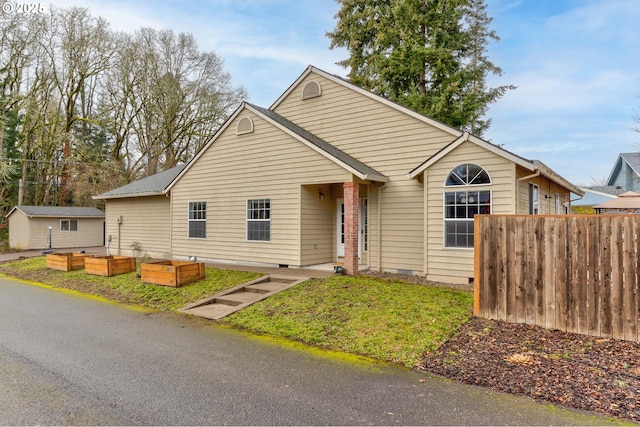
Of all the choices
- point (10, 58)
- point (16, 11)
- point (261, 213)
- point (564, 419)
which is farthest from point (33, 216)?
point (564, 419)

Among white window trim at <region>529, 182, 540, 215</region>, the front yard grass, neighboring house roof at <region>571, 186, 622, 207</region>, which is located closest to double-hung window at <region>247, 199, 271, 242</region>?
the front yard grass

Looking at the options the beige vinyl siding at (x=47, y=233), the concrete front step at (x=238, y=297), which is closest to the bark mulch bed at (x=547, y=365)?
the concrete front step at (x=238, y=297)

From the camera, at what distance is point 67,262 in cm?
1259

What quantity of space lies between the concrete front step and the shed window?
20269 millimetres

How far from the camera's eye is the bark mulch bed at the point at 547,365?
359 cm

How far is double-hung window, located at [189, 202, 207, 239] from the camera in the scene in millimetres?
13664

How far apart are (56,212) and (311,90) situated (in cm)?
1930

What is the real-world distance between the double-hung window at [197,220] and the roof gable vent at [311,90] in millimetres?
5340

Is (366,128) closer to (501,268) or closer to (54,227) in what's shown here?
(501,268)

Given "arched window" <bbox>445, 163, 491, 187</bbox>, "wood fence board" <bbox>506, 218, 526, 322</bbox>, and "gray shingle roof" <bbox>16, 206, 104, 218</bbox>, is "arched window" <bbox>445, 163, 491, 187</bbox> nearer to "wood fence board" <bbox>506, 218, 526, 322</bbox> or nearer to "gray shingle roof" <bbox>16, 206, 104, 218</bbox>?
"wood fence board" <bbox>506, 218, 526, 322</bbox>

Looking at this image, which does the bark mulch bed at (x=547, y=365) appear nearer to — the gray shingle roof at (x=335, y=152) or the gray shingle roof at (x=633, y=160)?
the gray shingle roof at (x=335, y=152)

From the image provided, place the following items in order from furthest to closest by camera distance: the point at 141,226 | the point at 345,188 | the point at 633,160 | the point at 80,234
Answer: the point at 633,160 → the point at 80,234 → the point at 141,226 → the point at 345,188
